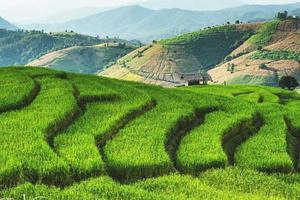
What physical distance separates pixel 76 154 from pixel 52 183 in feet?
6.58

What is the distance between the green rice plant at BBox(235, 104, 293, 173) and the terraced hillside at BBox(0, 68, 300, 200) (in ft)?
0.15

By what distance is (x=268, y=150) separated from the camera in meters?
23.9

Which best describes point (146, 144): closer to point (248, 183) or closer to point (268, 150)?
point (248, 183)

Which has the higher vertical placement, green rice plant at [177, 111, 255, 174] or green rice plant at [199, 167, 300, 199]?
green rice plant at [177, 111, 255, 174]

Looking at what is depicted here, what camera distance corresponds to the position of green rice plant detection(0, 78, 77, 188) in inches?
651

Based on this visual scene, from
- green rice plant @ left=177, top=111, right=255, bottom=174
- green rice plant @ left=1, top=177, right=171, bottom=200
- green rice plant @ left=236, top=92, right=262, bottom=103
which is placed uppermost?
green rice plant @ left=1, top=177, right=171, bottom=200

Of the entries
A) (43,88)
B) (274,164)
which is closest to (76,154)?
(274,164)

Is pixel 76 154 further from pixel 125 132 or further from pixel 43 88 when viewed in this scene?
pixel 43 88

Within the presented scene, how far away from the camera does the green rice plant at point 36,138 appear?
54.3 feet

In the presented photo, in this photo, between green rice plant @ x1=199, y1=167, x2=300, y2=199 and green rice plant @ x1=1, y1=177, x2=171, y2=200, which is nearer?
green rice plant @ x1=1, y1=177, x2=171, y2=200

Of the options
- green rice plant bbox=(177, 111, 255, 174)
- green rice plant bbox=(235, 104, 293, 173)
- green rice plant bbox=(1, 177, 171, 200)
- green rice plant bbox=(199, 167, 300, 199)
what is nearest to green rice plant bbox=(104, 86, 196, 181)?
green rice plant bbox=(177, 111, 255, 174)

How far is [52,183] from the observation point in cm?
1672

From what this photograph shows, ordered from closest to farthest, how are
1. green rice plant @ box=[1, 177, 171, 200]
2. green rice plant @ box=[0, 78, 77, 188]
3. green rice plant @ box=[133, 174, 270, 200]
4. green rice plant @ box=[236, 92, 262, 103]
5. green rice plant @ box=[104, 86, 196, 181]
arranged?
1. green rice plant @ box=[1, 177, 171, 200]
2. green rice plant @ box=[0, 78, 77, 188]
3. green rice plant @ box=[133, 174, 270, 200]
4. green rice plant @ box=[104, 86, 196, 181]
5. green rice plant @ box=[236, 92, 262, 103]

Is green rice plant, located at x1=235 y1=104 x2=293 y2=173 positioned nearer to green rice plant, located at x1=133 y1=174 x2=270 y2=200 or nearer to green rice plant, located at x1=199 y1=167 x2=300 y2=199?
green rice plant, located at x1=199 y1=167 x2=300 y2=199
